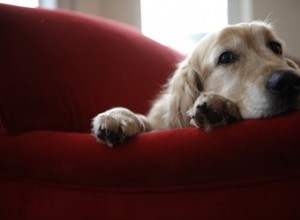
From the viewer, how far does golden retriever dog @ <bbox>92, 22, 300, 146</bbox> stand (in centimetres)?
124

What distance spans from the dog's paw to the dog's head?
88 millimetres

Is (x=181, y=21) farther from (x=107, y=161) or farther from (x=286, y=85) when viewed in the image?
(x=107, y=161)

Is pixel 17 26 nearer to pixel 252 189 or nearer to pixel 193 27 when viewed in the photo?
pixel 252 189

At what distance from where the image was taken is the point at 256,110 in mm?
1346

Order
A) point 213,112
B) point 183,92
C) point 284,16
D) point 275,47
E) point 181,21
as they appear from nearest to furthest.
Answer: point 213,112 < point 183,92 < point 275,47 < point 284,16 < point 181,21

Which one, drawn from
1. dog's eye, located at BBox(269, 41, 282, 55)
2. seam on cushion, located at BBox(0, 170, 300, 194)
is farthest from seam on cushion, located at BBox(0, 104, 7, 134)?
dog's eye, located at BBox(269, 41, 282, 55)

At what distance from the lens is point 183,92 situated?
5.73 ft

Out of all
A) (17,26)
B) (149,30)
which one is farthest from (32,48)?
(149,30)

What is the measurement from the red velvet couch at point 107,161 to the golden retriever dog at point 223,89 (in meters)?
0.09

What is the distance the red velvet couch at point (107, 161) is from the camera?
1.03m

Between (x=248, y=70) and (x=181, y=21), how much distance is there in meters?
2.24

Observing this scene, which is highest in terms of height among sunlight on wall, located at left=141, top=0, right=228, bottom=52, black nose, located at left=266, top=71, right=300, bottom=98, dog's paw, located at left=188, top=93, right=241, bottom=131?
black nose, located at left=266, top=71, right=300, bottom=98

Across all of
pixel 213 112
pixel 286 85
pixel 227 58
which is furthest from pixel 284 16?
pixel 213 112

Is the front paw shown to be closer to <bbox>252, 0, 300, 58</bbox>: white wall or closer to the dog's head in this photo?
the dog's head
